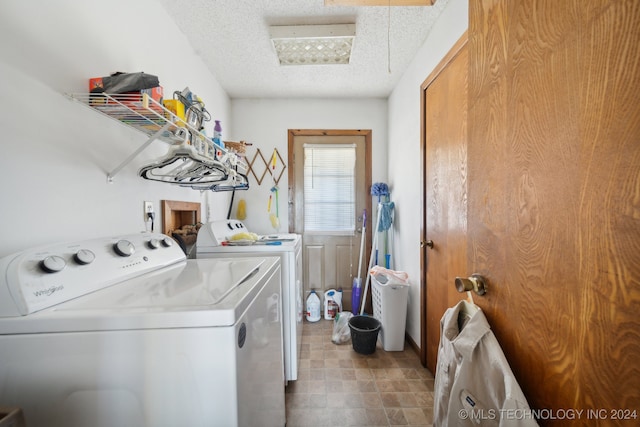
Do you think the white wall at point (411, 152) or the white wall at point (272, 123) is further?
the white wall at point (272, 123)

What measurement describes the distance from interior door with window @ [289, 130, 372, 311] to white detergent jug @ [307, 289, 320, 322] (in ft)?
0.53

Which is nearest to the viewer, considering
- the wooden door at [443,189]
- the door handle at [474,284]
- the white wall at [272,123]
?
the door handle at [474,284]

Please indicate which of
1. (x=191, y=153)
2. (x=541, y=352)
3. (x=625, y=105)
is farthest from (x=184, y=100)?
(x=541, y=352)

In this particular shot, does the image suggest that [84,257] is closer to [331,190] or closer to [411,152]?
[411,152]

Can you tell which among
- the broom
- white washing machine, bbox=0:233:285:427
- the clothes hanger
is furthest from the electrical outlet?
the broom

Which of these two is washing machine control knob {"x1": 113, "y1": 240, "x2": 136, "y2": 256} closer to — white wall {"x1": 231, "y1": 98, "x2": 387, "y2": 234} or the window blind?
white wall {"x1": 231, "y1": 98, "x2": 387, "y2": 234}

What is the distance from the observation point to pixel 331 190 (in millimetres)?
2914

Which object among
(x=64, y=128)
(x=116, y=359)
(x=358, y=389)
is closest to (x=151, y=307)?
(x=116, y=359)

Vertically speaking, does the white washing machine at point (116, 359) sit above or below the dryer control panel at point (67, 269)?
below

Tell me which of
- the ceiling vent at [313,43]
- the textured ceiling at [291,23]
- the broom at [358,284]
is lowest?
the broom at [358,284]

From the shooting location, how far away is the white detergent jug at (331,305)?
109 inches

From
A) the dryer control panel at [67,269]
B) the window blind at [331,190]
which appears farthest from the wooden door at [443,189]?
the dryer control panel at [67,269]

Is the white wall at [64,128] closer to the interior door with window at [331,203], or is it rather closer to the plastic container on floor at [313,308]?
the interior door with window at [331,203]

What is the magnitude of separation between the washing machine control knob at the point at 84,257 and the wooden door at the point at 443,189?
1.65 metres
